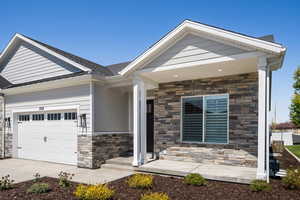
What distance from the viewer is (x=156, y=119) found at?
8.56 meters

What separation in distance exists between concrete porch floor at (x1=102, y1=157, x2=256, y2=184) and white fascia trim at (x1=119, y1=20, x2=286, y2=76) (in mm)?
3417

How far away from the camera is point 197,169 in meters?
6.44

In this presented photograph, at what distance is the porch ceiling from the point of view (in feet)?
19.6

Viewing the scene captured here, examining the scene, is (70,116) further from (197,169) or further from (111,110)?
(197,169)

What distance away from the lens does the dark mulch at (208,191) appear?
15.0 ft

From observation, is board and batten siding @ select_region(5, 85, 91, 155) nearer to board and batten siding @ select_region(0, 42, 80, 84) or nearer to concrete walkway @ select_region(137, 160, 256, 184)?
board and batten siding @ select_region(0, 42, 80, 84)

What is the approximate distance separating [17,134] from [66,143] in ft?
12.8

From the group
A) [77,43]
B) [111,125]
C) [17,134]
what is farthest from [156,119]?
[17,134]

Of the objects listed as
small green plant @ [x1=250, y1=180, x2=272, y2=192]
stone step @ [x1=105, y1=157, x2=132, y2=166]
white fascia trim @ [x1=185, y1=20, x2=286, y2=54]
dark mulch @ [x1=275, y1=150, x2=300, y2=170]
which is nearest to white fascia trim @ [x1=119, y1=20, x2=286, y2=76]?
white fascia trim @ [x1=185, y1=20, x2=286, y2=54]

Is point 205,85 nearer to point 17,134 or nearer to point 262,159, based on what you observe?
point 262,159

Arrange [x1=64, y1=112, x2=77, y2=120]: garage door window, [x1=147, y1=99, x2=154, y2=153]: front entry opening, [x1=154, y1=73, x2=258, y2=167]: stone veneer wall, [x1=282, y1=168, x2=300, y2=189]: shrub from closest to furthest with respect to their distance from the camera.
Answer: [x1=282, y1=168, x2=300, y2=189]: shrub → [x1=154, y1=73, x2=258, y2=167]: stone veneer wall → [x1=64, y1=112, x2=77, y2=120]: garage door window → [x1=147, y1=99, x2=154, y2=153]: front entry opening

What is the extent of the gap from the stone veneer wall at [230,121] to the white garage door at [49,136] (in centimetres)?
364

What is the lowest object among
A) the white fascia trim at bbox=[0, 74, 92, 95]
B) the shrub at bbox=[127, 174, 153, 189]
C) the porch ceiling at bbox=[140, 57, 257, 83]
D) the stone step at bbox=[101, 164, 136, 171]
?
the stone step at bbox=[101, 164, 136, 171]

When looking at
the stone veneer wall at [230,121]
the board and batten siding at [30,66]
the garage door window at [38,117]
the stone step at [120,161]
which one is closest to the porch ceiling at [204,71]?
the stone veneer wall at [230,121]
